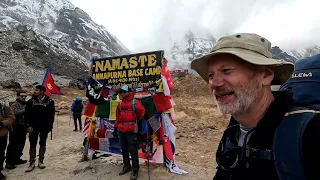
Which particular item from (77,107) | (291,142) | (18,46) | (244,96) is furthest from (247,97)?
(18,46)

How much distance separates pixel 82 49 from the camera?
139m

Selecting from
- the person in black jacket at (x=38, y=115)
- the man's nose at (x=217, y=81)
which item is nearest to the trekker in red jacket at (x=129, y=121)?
the person in black jacket at (x=38, y=115)

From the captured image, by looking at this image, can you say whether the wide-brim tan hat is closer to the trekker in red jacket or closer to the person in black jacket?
the trekker in red jacket

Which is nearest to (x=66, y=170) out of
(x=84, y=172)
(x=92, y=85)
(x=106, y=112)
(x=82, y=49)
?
(x=84, y=172)

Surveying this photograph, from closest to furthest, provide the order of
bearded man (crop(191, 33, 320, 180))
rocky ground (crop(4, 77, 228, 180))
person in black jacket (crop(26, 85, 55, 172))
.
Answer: bearded man (crop(191, 33, 320, 180)) < rocky ground (crop(4, 77, 228, 180)) < person in black jacket (crop(26, 85, 55, 172))

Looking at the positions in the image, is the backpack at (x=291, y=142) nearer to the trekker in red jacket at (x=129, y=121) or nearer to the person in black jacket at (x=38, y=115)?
the trekker in red jacket at (x=129, y=121)

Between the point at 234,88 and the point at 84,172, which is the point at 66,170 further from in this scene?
the point at 234,88

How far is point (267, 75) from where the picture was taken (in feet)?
5.38

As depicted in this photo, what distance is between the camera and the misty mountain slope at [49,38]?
196 ft

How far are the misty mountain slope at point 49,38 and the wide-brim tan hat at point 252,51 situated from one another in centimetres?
5070

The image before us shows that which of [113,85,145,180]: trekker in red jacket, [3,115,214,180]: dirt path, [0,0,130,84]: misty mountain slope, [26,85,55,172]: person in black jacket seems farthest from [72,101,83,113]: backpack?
[0,0,130,84]: misty mountain slope

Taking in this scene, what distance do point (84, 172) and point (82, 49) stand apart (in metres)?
141

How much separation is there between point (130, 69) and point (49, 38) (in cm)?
8968

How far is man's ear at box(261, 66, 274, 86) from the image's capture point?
162cm
